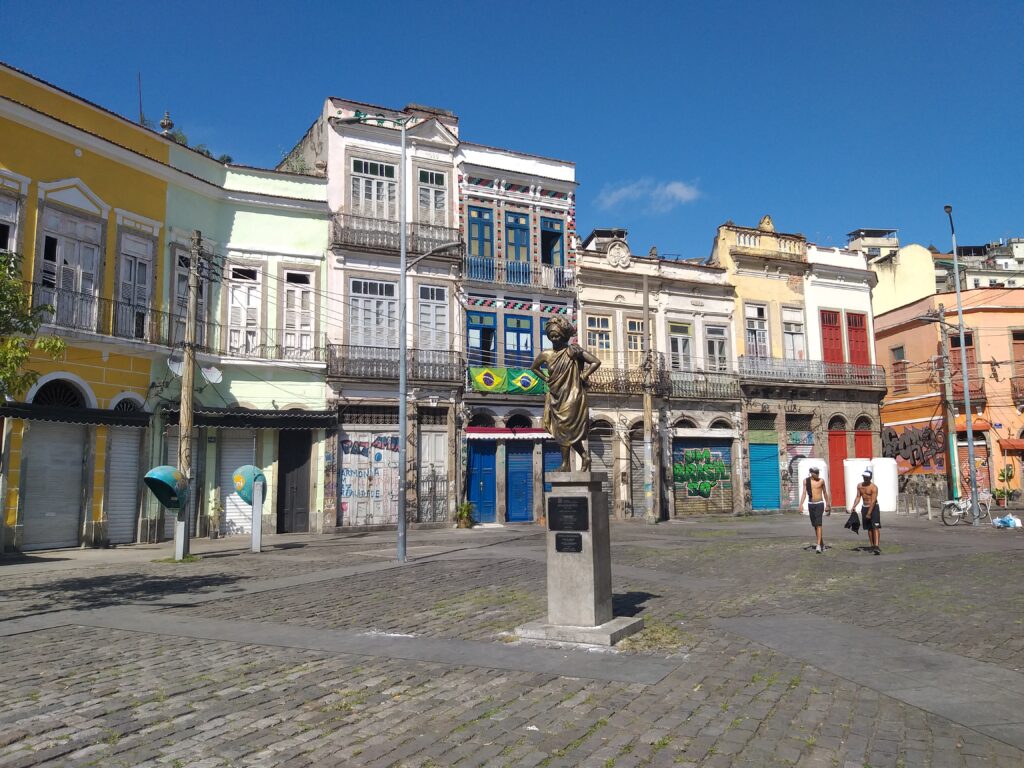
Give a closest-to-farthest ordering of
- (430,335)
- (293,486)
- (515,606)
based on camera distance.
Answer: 1. (515,606)
2. (293,486)
3. (430,335)

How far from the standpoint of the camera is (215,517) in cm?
2238

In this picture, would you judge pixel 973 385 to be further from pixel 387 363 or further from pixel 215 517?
pixel 215 517

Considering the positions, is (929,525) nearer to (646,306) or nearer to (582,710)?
(646,306)

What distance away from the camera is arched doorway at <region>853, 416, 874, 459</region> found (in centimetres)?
3366

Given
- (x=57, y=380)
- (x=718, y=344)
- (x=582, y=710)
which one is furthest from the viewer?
(x=718, y=344)

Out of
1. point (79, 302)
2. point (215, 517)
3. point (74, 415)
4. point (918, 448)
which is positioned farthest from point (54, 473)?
point (918, 448)

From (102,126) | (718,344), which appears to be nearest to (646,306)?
(718,344)

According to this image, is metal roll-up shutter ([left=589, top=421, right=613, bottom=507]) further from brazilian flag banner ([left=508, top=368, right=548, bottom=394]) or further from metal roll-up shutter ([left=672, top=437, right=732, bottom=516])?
metal roll-up shutter ([left=672, top=437, right=732, bottom=516])

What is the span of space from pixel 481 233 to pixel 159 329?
11.6 meters

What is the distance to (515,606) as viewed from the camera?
9852mm

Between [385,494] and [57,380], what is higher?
[57,380]

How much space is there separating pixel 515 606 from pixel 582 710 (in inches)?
172

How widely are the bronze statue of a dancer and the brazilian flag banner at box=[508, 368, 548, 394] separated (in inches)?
717

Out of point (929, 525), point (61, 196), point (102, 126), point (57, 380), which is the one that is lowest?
point (929, 525)
